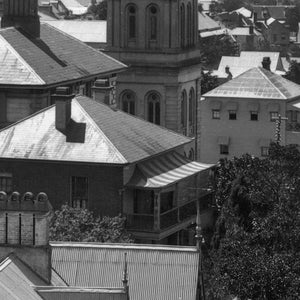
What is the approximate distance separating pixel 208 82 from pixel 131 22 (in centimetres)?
4358

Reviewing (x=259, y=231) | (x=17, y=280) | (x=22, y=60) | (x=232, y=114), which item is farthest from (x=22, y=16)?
(x=17, y=280)

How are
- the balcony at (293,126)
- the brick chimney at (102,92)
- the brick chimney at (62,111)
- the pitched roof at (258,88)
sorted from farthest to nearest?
the pitched roof at (258,88) → the balcony at (293,126) → the brick chimney at (102,92) → the brick chimney at (62,111)

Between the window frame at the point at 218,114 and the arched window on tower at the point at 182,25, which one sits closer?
the arched window on tower at the point at 182,25

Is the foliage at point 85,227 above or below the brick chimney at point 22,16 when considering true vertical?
below

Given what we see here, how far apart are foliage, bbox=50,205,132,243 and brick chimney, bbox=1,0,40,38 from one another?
21103mm

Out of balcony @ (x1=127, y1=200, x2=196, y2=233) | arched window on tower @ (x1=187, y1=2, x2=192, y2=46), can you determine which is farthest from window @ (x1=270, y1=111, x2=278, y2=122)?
balcony @ (x1=127, y1=200, x2=196, y2=233)

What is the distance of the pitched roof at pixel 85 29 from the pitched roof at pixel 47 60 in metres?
55.2

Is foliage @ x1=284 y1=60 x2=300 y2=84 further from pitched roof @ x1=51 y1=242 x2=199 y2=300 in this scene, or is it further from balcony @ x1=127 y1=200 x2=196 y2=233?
pitched roof @ x1=51 y1=242 x2=199 y2=300

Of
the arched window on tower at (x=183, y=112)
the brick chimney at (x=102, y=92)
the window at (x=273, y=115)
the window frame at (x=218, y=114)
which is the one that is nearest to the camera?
the brick chimney at (x=102, y=92)

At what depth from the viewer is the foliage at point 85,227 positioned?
5625 cm

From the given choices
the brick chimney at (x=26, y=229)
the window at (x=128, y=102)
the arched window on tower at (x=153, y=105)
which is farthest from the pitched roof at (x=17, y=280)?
the arched window on tower at (x=153, y=105)

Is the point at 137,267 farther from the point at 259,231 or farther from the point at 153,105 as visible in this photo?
the point at 153,105

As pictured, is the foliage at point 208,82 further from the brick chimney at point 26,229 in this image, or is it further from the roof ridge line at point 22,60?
the brick chimney at point 26,229

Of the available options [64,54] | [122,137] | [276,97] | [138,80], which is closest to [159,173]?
[122,137]
